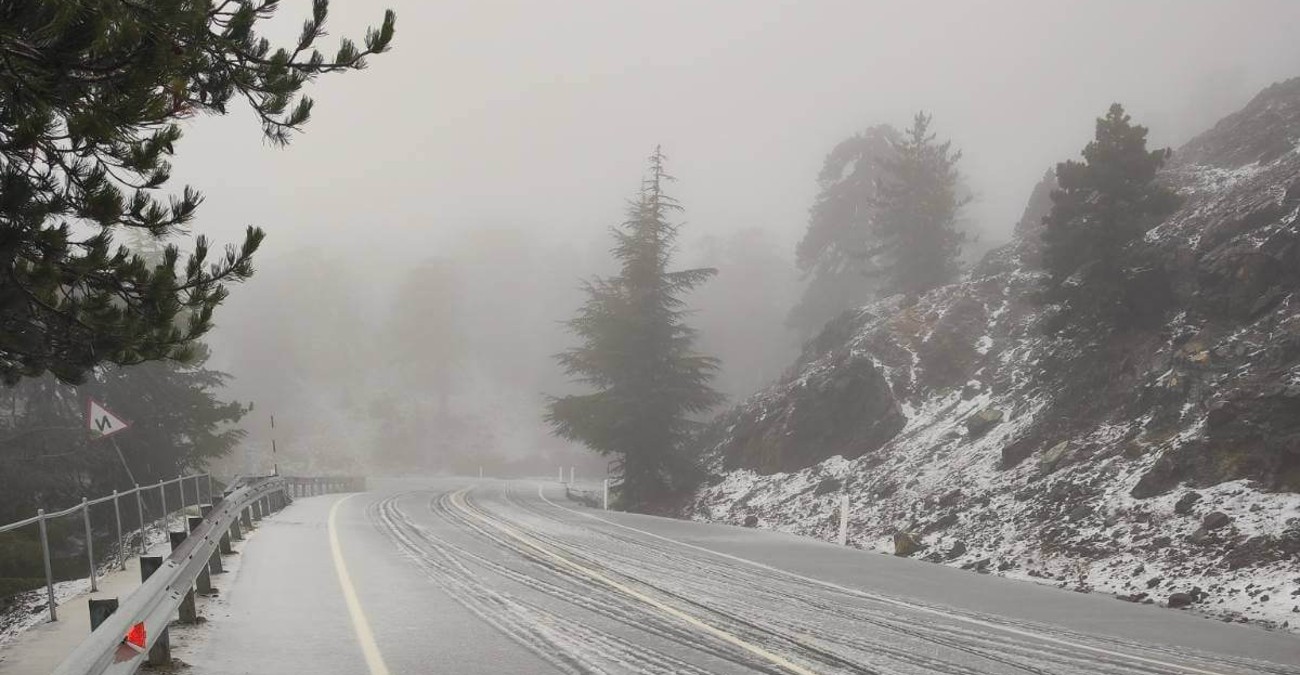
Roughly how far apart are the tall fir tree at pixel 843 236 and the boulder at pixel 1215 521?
126 ft

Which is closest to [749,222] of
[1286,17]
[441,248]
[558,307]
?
[558,307]

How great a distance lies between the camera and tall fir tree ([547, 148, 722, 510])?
25.7m

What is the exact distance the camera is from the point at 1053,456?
53.0 ft

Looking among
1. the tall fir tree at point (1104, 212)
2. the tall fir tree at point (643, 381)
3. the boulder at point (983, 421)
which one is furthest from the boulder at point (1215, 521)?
the tall fir tree at point (643, 381)

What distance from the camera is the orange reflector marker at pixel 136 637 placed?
495cm

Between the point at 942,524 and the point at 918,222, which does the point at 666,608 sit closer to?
the point at 942,524

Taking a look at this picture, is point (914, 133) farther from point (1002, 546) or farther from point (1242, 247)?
point (1002, 546)

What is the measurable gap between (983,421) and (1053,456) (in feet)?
12.7

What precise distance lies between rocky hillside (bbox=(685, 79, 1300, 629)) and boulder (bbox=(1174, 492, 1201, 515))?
0.10 ft

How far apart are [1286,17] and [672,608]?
3159 inches

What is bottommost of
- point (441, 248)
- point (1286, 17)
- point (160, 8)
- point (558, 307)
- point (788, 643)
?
point (788, 643)

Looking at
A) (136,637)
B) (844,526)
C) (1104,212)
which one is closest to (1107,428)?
(1104,212)

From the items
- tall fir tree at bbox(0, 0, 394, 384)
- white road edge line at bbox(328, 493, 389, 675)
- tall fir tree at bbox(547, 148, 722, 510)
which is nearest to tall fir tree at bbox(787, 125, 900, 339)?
tall fir tree at bbox(547, 148, 722, 510)

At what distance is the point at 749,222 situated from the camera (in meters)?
98.3
